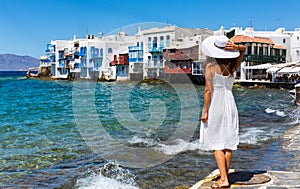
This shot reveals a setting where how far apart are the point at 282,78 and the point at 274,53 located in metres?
13.7

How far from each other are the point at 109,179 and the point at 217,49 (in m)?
4.21

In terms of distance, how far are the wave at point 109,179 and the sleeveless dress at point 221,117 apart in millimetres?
2664

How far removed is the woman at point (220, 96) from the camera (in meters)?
5.35

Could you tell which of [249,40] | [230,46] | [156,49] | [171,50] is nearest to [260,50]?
[249,40]

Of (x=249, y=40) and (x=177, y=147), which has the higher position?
(x=249, y=40)

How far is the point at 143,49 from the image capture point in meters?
73.5

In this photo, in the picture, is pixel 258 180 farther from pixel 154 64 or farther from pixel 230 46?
pixel 154 64

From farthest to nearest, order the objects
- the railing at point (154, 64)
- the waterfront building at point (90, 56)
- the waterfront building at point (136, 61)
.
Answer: the waterfront building at point (90, 56), the waterfront building at point (136, 61), the railing at point (154, 64)

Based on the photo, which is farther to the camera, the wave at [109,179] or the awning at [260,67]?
the awning at [260,67]

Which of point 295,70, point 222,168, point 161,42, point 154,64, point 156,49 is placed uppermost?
point 161,42

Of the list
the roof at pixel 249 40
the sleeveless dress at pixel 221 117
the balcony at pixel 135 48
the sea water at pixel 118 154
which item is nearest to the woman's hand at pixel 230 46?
the sleeveless dress at pixel 221 117

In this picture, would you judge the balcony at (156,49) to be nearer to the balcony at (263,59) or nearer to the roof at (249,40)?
the roof at (249,40)

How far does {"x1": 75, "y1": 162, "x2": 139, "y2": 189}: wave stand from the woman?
2668 mm

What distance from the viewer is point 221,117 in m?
5.39
